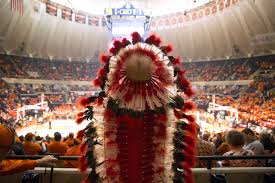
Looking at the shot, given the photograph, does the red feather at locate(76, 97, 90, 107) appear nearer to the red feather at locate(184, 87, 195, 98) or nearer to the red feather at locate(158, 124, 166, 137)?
the red feather at locate(158, 124, 166, 137)

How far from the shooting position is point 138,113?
1.53 metres

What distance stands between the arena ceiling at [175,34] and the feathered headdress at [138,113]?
15484 millimetres

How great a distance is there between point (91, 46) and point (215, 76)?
11163 mm

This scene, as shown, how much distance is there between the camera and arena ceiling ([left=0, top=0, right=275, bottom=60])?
17.3m

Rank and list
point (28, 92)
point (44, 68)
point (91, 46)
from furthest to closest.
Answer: point (91, 46)
point (44, 68)
point (28, 92)

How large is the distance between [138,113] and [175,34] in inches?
932

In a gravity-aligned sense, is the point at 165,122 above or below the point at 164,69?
below

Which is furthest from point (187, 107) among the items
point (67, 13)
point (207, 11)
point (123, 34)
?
point (67, 13)

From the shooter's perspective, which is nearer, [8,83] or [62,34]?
[8,83]

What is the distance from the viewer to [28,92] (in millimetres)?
19672

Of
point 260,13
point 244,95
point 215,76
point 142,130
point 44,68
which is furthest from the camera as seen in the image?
point 44,68

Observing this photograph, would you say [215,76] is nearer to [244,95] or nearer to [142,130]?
[244,95]

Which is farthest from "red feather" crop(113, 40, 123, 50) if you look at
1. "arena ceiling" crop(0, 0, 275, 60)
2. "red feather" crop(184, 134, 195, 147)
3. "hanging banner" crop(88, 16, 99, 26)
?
"hanging banner" crop(88, 16, 99, 26)

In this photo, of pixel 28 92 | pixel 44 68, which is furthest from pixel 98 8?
pixel 28 92
